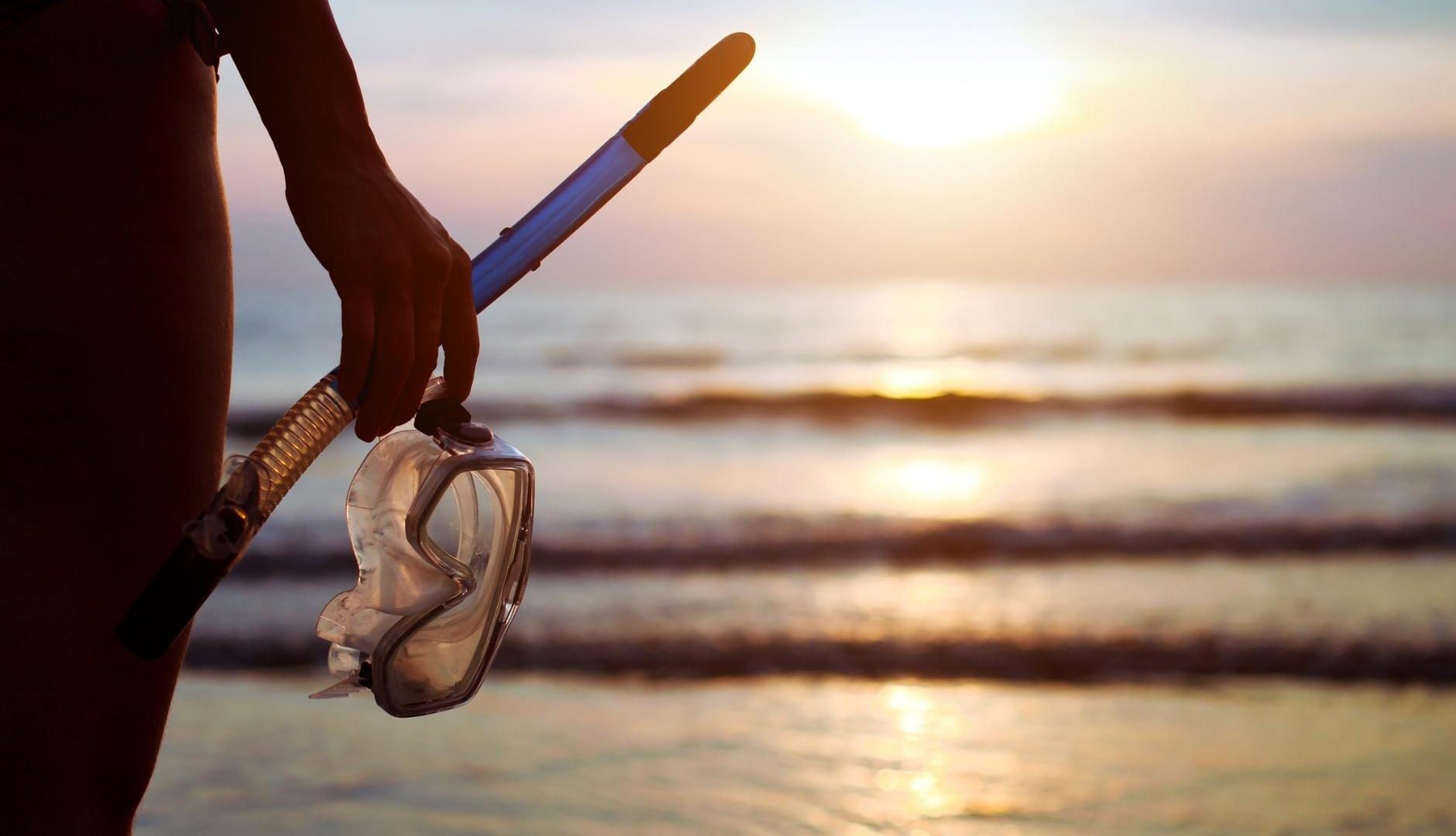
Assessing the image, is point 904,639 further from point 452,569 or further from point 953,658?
point 452,569

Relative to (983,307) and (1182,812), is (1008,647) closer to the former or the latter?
(1182,812)

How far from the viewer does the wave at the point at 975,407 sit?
15.5 meters

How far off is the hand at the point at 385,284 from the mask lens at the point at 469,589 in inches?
4.1

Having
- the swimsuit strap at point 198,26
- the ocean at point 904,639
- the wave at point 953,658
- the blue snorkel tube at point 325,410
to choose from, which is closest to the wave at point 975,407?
the ocean at point 904,639

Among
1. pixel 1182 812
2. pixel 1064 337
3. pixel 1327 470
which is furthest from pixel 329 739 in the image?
pixel 1064 337

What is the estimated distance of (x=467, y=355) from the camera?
2.79 ft

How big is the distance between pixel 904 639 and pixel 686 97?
497 cm

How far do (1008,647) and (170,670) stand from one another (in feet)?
16.0

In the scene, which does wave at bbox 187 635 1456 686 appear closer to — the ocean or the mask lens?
the ocean

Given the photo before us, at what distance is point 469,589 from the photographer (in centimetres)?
92

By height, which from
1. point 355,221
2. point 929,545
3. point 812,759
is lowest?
point 812,759

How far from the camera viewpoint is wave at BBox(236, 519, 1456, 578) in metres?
7.47

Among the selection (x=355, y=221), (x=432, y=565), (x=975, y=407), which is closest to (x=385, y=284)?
(x=355, y=221)

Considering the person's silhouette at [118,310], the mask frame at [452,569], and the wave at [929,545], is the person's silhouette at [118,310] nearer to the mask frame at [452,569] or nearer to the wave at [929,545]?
the mask frame at [452,569]
